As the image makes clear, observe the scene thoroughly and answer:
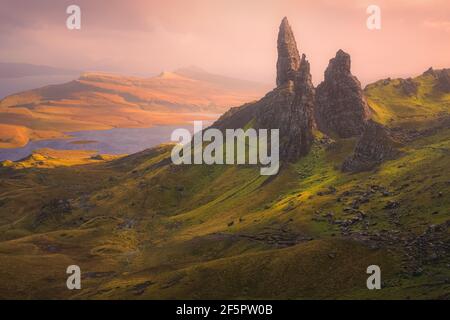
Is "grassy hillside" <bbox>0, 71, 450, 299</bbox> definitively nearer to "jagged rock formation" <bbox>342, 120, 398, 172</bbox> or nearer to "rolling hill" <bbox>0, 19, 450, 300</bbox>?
"rolling hill" <bbox>0, 19, 450, 300</bbox>

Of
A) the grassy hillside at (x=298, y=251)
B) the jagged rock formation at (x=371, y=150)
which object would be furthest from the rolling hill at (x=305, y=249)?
the jagged rock formation at (x=371, y=150)

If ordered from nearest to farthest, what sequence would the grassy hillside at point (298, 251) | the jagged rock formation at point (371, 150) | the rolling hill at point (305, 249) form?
1. the grassy hillside at point (298, 251)
2. the rolling hill at point (305, 249)
3. the jagged rock formation at point (371, 150)

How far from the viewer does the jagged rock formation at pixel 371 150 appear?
188500mm

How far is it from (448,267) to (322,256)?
97.0 feet

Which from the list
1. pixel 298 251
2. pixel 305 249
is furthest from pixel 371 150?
pixel 298 251

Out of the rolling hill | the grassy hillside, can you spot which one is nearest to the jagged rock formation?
the rolling hill

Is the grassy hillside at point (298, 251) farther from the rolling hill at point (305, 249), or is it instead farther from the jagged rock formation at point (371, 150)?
the jagged rock formation at point (371, 150)

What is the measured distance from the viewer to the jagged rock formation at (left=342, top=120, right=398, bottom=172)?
188500mm

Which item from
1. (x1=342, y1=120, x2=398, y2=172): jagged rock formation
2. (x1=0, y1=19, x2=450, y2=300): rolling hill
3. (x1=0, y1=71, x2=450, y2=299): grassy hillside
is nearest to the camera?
(x1=0, y1=71, x2=450, y2=299): grassy hillside

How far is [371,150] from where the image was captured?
631 ft

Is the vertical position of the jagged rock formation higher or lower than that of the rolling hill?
higher

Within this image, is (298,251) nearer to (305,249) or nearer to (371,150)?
(305,249)
